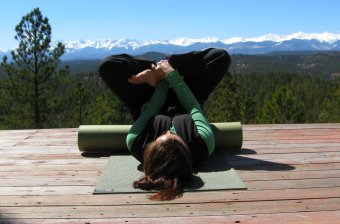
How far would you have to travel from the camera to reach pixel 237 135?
3.59 metres

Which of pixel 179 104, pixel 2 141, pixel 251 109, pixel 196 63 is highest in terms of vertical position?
pixel 196 63

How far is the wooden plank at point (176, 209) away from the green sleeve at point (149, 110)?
784mm

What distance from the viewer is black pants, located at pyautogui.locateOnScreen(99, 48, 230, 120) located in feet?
11.0

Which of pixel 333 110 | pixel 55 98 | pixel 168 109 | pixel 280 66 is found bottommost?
pixel 280 66

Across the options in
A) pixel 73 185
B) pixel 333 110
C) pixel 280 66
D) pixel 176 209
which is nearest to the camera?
pixel 176 209

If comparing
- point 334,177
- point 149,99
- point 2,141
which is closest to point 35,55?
point 2,141

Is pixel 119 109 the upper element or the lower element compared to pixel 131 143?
lower

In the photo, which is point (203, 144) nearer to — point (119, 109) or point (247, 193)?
point (247, 193)

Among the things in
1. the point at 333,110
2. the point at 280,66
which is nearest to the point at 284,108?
the point at 333,110

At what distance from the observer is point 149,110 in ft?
10.3

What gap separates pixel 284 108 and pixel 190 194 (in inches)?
627

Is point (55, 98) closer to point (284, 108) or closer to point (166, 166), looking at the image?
point (284, 108)

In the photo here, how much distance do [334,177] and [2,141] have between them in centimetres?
309

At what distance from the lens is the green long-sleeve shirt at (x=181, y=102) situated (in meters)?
2.95
